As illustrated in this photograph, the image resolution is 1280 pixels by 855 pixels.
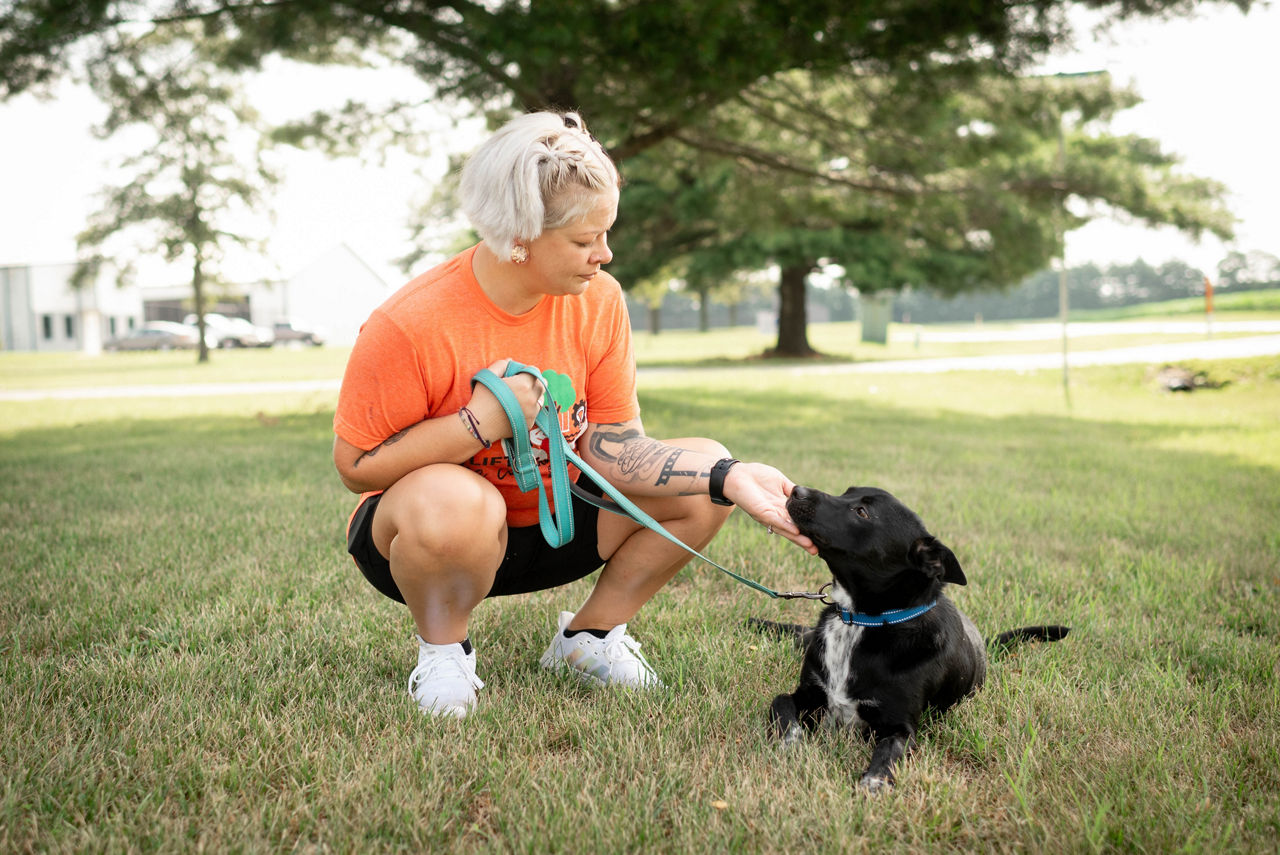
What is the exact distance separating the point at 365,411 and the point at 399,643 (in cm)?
96

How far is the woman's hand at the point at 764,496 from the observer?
2.31m

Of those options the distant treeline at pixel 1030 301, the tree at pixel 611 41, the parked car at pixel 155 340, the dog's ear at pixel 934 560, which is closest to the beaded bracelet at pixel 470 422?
the dog's ear at pixel 934 560

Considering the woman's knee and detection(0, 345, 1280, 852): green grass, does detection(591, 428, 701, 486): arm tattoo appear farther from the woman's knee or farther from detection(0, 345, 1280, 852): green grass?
detection(0, 345, 1280, 852): green grass

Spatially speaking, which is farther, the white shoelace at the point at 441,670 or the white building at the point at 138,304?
the white building at the point at 138,304

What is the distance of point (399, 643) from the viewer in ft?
9.46

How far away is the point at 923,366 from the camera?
19.2 meters

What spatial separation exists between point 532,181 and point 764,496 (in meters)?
1.05

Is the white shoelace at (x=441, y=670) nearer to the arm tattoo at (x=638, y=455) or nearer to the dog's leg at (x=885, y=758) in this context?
the arm tattoo at (x=638, y=455)

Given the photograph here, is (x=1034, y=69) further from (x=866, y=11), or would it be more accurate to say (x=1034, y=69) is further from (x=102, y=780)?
(x=102, y=780)

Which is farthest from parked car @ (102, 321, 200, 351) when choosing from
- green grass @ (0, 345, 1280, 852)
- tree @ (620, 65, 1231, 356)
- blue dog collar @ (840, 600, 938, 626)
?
blue dog collar @ (840, 600, 938, 626)

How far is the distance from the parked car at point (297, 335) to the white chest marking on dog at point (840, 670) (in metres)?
45.8

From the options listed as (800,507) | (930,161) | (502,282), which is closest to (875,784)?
(800,507)

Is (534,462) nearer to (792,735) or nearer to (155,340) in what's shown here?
(792,735)

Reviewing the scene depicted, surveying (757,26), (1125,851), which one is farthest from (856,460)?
(1125,851)
